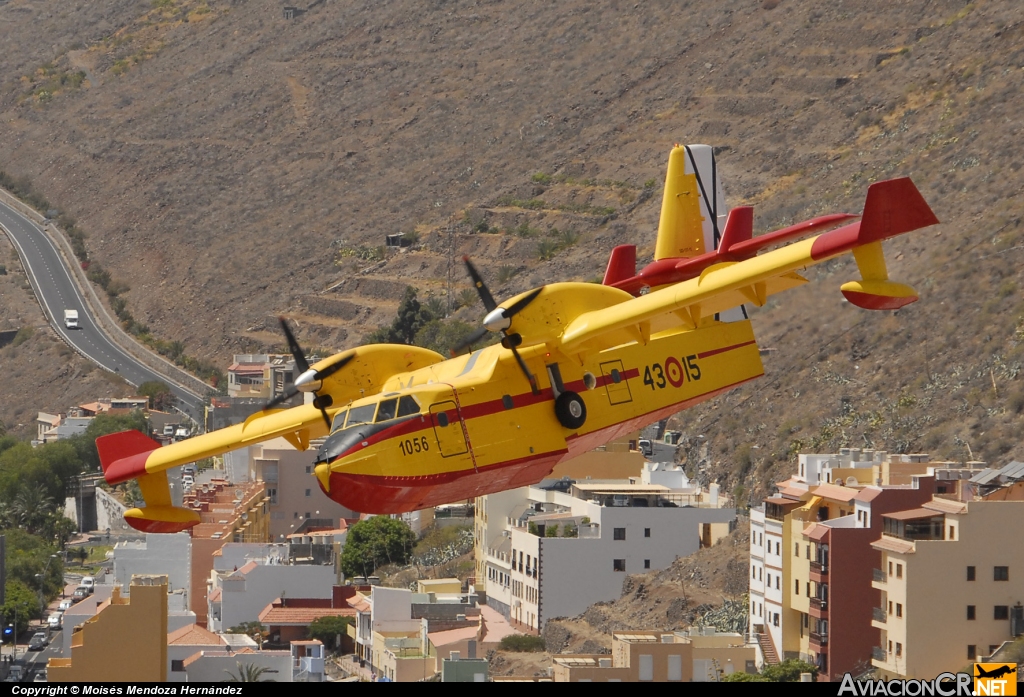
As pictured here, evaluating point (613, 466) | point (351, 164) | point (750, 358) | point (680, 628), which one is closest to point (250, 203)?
point (351, 164)

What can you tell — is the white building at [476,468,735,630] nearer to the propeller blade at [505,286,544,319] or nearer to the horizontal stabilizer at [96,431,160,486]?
the horizontal stabilizer at [96,431,160,486]

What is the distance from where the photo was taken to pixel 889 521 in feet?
187

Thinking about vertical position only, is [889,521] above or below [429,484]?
below

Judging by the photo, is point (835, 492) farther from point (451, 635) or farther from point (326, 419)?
point (326, 419)

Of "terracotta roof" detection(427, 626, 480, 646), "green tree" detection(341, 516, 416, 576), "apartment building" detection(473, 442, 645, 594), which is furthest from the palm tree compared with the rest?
"green tree" detection(341, 516, 416, 576)

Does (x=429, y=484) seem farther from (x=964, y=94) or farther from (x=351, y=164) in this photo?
(x=351, y=164)

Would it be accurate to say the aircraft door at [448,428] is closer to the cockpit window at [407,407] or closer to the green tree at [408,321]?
the cockpit window at [407,407]

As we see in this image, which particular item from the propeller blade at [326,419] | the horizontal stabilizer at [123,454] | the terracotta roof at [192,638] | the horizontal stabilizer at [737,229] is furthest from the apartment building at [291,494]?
the horizontal stabilizer at [737,229]

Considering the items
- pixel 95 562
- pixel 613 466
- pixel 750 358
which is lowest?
pixel 95 562

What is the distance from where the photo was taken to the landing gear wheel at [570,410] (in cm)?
3594

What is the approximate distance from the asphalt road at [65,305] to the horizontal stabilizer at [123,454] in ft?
291

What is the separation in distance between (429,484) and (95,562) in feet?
233

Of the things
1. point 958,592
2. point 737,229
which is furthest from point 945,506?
point 737,229

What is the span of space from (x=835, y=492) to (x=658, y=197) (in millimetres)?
84456
